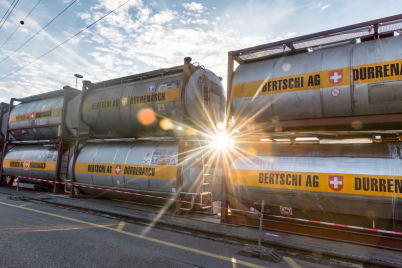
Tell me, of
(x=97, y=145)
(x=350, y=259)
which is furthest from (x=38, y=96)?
(x=350, y=259)

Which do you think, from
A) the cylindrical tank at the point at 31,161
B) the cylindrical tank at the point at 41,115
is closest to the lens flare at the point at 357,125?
the cylindrical tank at the point at 41,115

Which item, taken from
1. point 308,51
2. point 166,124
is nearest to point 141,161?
point 166,124

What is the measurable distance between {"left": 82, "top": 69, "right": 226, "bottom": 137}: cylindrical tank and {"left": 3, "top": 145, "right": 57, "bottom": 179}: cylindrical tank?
4.62 meters

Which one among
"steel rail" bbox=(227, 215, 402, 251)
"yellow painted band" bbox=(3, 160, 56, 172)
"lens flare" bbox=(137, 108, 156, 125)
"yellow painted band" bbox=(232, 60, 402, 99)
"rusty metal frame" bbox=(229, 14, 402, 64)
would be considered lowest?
"steel rail" bbox=(227, 215, 402, 251)

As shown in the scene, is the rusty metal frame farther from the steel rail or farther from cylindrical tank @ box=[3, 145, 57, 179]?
cylindrical tank @ box=[3, 145, 57, 179]

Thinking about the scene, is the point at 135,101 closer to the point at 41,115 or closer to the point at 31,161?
the point at 41,115

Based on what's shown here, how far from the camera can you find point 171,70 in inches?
435

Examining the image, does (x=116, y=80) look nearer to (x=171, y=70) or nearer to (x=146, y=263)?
(x=171, y=70)

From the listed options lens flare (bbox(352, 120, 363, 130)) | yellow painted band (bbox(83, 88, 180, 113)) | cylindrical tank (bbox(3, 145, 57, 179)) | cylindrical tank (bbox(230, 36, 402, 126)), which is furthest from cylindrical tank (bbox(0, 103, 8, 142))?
lens flare (bbox(352, 120, 363, 130))

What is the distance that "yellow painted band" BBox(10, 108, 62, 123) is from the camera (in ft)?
49.5

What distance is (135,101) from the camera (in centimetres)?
1138

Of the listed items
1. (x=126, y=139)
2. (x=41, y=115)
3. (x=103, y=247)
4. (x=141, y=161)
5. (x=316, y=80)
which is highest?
(x=41, y=115)

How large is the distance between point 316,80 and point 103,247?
292 inches

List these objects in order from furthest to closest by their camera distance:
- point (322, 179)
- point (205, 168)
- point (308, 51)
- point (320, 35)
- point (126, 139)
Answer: point (126, 139)
point (205, 168)
point (308, 51)
point (320, 35)
point (322, 179)
